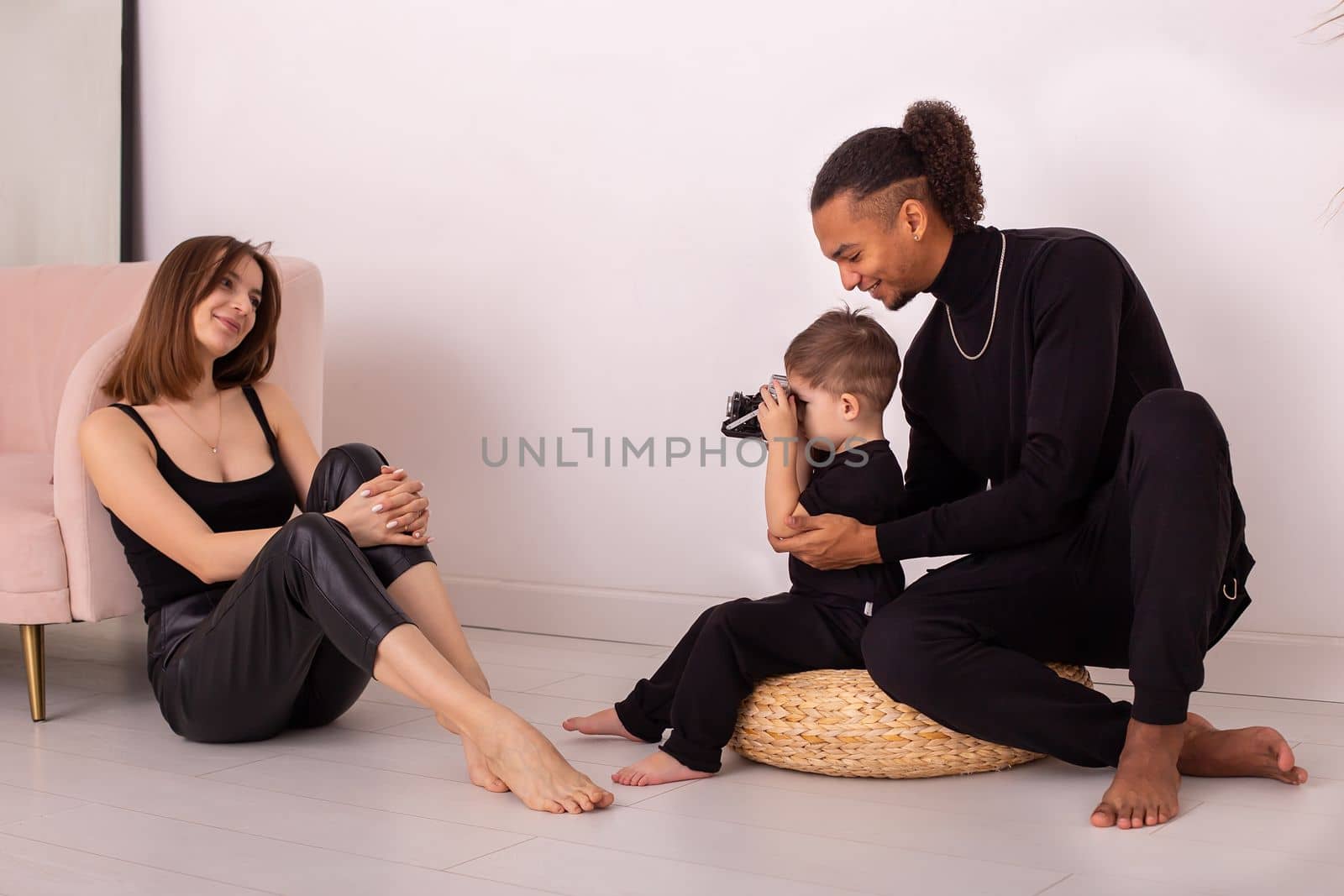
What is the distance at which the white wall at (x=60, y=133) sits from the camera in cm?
341

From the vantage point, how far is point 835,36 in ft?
8.38

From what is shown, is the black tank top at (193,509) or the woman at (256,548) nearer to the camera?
the woman at (256,548)

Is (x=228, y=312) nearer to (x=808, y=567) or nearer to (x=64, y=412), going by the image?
(x=64, y=412)

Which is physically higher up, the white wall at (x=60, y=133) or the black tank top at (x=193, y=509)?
the white wall at (x=60, y=133)

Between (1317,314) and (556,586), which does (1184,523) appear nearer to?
(1317,314)

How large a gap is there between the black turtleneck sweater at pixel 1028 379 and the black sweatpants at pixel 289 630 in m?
0.72

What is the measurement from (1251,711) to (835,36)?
147cm

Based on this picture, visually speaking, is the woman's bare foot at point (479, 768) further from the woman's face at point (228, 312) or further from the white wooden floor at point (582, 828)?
the woman's face at point (228, 312)

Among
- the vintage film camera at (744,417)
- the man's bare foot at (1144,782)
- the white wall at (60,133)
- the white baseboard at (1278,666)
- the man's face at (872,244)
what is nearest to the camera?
the man's bare foot at (1144,782)

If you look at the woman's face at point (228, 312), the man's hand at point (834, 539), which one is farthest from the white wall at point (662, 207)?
the woman's face at point (228, 312)

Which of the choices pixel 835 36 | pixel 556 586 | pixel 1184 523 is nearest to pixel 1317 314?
pixel 1184 523

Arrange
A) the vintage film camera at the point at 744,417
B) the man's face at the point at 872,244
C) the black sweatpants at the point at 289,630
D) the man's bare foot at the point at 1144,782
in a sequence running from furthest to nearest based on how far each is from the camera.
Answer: the vintage film camera at the point at 744,417
the man's face at the point at 872,244
the black sweatpants at the point at 289,630
the man's bare foot at the point at 1144,782

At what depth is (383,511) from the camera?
5.99 ft

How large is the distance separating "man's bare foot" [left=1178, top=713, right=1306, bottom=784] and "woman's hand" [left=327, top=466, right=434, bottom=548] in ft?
3.62
